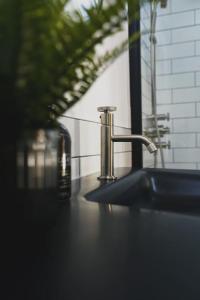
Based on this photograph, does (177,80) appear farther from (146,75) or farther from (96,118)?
(96,118)

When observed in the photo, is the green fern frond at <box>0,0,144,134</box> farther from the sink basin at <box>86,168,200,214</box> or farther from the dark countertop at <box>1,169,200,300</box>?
the sink basin at <box>86,168,200,214</box>

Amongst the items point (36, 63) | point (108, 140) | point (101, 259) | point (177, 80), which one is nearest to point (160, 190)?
point (108, 140)

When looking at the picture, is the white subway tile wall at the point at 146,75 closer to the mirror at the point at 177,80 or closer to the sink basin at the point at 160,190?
the mirror at the point at 177,80

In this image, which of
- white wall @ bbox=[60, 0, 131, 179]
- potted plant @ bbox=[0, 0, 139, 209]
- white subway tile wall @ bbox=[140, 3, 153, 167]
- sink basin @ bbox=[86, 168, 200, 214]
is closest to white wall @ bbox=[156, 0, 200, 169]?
white subway tile wall @ bbox=[140, 3, 153, 167]

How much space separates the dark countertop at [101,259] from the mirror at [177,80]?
50.7 inches

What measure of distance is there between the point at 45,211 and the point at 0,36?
137 millimetres

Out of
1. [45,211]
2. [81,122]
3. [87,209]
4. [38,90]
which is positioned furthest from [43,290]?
[81,122]

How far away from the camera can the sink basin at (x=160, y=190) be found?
823mm

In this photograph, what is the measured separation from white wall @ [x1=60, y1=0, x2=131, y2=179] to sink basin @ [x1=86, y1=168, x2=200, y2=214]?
0.16 metres

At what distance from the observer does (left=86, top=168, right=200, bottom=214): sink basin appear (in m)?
0.82

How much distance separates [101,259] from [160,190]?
0.64m

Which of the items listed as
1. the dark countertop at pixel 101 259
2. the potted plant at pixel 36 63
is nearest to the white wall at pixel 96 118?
the dark countertop at pixel 101 259

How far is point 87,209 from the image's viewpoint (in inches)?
22.2

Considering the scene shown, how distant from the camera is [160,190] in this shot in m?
0.94
